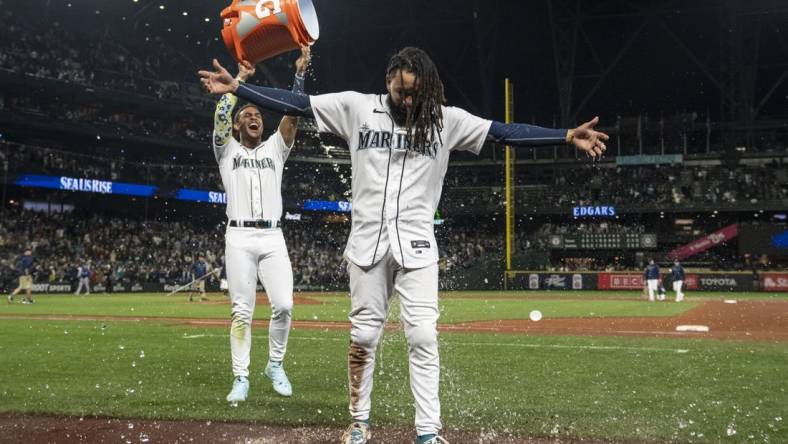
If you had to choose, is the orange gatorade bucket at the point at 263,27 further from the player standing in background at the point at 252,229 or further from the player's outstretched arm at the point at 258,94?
the player standing in background at the point at 252,229

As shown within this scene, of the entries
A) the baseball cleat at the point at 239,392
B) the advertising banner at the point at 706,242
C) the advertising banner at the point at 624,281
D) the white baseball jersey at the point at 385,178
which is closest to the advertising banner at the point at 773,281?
the advertising banner at the point at 624,281

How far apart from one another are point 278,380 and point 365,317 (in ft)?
7.27

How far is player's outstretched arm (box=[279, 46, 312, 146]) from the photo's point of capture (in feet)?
17.0

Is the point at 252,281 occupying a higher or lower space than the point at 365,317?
higher

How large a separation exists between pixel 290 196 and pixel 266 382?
43.1 m

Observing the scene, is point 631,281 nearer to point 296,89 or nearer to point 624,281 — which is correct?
point 624,281

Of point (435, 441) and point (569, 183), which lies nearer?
point (435, 441)

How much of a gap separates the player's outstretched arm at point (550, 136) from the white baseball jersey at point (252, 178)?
2.58m

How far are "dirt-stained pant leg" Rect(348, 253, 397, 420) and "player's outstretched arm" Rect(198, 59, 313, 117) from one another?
38.4 inches

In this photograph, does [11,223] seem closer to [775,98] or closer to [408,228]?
[408,228]

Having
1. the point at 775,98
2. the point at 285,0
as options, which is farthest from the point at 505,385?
the point at 775,98

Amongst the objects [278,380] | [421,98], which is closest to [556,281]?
[278,380]

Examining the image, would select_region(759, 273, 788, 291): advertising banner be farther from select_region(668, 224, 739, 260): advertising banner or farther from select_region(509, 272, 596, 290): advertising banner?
select_region(668, 224, 739, 260): advertising banner

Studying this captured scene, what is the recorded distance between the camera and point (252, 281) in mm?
6023
